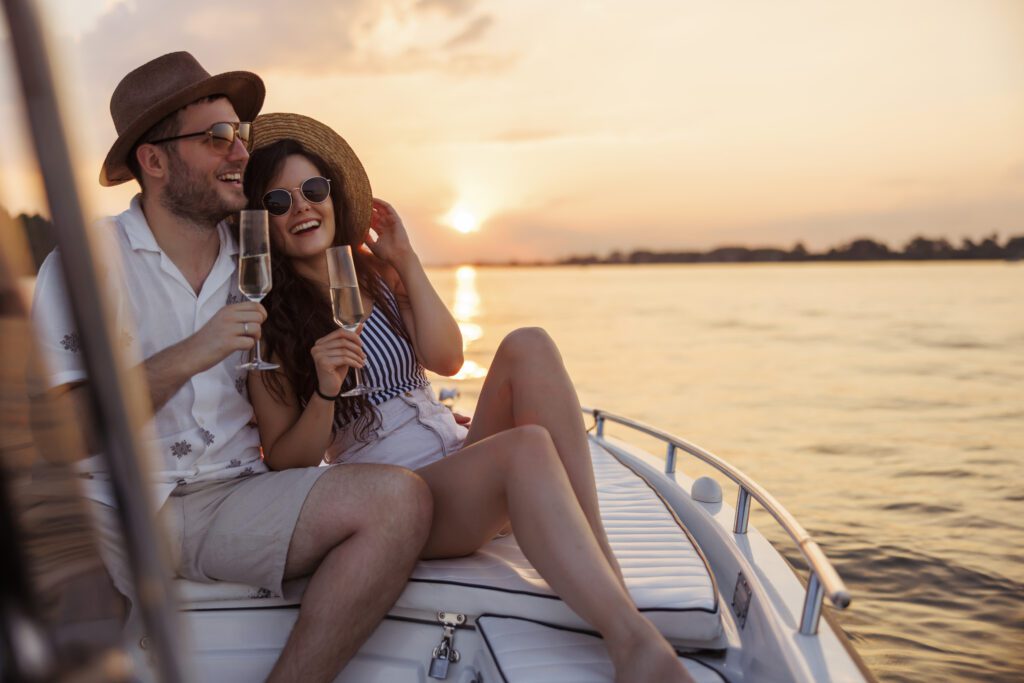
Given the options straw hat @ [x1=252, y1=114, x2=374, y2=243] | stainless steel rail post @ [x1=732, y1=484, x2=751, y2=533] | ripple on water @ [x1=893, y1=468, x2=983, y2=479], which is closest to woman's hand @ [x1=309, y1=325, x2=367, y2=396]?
straw hat @ [x1=252, y1=114, x2=374, y2=243]

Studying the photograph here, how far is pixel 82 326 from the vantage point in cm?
55

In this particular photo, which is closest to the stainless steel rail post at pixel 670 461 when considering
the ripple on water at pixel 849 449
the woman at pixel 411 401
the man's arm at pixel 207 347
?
the woman at pixel 411 401

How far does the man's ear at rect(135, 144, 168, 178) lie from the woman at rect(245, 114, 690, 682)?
302 millimetres

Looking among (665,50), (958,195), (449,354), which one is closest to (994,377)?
(665,50)

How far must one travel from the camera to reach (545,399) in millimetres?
2316

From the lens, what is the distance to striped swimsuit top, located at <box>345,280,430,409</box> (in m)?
2.62

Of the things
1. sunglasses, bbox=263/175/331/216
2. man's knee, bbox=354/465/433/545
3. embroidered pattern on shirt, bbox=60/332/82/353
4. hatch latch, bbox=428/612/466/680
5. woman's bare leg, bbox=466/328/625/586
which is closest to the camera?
embroidered pattern on shirt, bbox=60/332/82/353

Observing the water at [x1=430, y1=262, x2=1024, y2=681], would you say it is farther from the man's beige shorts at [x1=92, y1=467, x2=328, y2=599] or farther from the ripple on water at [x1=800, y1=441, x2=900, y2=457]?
the man's beige shorts at [x1=92, y1=467, x2=328, y2=599]

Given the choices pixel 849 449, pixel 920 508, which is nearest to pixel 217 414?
pixel 920 508

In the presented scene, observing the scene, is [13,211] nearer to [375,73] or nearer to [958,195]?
[375,73]

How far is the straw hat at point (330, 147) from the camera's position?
2.64m

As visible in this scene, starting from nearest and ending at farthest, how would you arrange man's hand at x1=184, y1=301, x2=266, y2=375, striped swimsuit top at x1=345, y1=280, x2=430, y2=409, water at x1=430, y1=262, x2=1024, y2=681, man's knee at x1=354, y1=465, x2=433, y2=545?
1. man's hand at x1=184, y1=301, x2=266, y2=375
2. man's knee at x1=354, y1=465, x2=433, y2=545
3. striped swimsuit top at x1=345, y1=280, x2=430, y2=409
4. water at x1=430, y1=262, x2=1024, y2=681

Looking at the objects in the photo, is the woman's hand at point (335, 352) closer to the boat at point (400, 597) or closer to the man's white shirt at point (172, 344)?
the man's white shirt at point (172, 344)

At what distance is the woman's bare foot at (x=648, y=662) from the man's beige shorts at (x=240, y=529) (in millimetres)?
845
